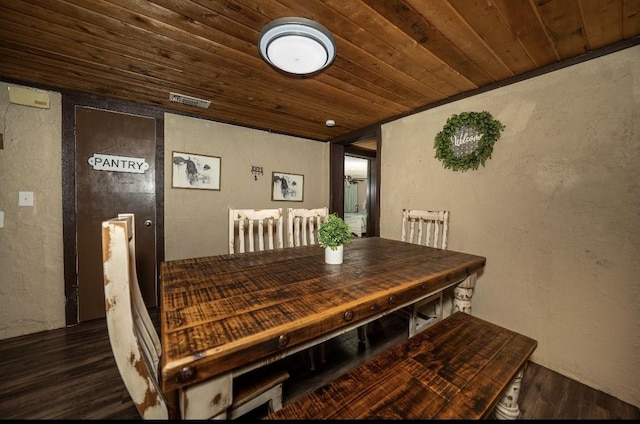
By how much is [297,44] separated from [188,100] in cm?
172

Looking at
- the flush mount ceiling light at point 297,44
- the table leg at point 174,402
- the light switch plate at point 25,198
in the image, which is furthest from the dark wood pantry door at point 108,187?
the table leg at point 174,402

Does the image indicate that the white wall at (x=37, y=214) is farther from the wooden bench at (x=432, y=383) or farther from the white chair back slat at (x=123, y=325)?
the wooden bench at (x=432, y=383)

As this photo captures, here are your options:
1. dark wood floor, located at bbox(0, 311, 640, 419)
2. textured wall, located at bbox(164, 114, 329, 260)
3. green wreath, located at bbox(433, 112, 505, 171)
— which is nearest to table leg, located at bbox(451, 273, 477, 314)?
dark wood floor, located at bbox(0, 311, 640, 419)

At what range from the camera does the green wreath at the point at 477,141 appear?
2148mm

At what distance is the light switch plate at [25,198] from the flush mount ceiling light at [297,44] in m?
2.59

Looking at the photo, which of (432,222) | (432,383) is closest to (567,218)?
(432,222)

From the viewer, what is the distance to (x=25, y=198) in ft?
7.16

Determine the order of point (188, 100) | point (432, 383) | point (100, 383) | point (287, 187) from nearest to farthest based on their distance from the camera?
point (432, 383), point (100, 383), point (188, 100), point (287, 187)

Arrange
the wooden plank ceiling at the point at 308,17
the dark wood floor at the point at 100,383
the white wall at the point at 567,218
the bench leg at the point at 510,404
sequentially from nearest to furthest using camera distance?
1. the bench leg at the point at 510,404
2. the wooden plank ceiling at the point at 308,17
3. the dark wood floor at the point at 100,383
4. the white wall at the point at 567,218

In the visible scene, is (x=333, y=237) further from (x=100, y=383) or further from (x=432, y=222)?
(x=100, y=383)

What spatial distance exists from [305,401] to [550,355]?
7.04ft

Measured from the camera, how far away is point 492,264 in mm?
2158

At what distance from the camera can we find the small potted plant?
4.71 feet

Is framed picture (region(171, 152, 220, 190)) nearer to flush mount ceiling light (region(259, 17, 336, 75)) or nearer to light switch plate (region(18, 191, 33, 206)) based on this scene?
light switch plate (region(18, 191, 33, 206))
